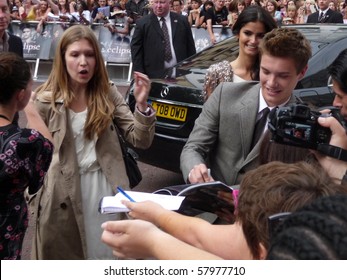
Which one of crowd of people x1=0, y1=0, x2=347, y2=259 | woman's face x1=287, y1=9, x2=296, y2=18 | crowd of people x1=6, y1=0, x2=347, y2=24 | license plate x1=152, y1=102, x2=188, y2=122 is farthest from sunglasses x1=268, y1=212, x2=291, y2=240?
woman's face x1=287, y1=9, x2=296, y2=18

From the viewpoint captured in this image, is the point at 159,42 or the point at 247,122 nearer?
the point at 247,122

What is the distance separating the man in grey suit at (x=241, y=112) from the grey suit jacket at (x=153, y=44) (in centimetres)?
439

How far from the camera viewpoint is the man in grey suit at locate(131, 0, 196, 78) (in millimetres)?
7301

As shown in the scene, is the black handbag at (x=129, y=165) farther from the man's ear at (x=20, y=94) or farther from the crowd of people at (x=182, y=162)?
the man's ear at (x=20, y=94)

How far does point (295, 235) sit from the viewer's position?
112cm

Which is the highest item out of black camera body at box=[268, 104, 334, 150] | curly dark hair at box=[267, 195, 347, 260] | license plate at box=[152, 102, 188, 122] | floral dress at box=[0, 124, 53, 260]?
curly dark hair at box=[267, 195, 347, 260]

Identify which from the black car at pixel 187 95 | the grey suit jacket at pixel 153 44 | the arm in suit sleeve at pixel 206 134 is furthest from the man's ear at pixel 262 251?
the grey suit jacket at pixel 153 44

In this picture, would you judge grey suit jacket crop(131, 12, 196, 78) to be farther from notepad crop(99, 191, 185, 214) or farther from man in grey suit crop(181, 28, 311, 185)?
notepad crop(99, 191, 185, 214)

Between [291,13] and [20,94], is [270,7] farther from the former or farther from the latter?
[20,94]

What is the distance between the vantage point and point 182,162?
110 inches

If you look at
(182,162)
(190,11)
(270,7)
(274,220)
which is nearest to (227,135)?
(182,162)

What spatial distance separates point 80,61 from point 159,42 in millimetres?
4164

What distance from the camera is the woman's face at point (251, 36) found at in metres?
3.78

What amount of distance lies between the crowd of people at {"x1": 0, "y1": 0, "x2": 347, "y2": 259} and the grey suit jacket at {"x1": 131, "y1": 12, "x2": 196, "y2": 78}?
11.1 feet
